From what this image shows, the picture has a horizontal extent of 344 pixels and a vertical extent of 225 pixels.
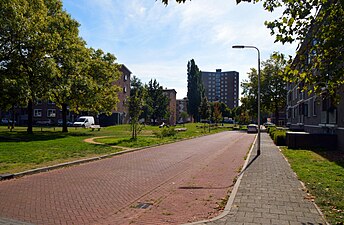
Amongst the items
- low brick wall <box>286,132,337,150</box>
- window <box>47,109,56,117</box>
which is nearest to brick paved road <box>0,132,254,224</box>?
low brick wall <box>286,132,337,150</box>

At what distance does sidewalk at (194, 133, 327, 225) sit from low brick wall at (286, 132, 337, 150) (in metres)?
12.2

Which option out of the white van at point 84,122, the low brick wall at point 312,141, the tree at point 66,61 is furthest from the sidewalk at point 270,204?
the white van at point 84,122

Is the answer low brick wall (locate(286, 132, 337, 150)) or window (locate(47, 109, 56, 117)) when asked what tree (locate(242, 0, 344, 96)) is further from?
window (locate(47, 109, 56, 117))

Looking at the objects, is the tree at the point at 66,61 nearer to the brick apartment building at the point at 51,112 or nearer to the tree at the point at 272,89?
the brick apartment building at the point at 51,112

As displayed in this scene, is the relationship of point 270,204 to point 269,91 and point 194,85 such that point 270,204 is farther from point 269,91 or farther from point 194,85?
point 194,85

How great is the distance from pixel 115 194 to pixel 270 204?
3.85 m

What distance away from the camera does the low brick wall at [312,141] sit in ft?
68.6

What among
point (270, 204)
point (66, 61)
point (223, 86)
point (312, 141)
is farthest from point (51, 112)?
Answer: point (223, 86)

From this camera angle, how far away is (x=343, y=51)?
22.1ft

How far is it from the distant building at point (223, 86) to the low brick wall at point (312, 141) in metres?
148

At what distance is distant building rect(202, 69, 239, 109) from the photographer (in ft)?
562

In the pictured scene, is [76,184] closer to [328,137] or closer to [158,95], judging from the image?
[328,137]

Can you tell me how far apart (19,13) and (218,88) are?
6200 inches

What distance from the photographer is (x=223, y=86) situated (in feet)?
573
